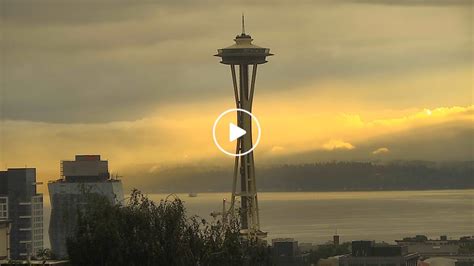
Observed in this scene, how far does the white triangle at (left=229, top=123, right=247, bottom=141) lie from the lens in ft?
69.6

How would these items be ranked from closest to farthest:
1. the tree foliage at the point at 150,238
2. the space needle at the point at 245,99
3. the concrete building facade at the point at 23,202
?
1. the tree foliage at the point at 150,238
2. the concrete building facade at the point at 23,202
3. the space needle at the point at 245,99

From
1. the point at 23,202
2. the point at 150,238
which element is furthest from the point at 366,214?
the point at 150,238

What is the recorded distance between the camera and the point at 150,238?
745 cm

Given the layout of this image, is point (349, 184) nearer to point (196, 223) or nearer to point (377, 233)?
point (377, 233)

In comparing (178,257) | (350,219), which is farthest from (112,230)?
(350,219)

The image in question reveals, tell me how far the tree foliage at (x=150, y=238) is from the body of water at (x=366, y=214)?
1432 centimetres

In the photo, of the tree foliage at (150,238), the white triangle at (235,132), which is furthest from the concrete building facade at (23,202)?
the tree foliage at (150,238)

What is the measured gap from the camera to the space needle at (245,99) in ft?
76.8

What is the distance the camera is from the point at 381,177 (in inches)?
908

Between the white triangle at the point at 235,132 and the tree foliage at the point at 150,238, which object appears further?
the white triangle at the point at 235,132

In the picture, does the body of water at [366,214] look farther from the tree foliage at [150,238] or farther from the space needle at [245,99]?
the tree foliage at [150,238]

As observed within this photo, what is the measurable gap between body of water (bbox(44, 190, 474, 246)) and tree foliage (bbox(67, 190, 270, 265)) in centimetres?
1432

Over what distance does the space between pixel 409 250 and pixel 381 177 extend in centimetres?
394

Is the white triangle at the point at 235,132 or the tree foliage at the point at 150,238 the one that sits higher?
the white triangle at the point at 235,132
